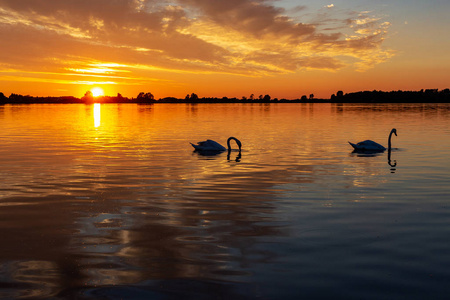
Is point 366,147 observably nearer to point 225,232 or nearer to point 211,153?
point 211,153

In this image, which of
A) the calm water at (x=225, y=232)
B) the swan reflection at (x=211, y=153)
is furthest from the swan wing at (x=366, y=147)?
the swan reflection at (x=211, y=153)

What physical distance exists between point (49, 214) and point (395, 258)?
380 inches

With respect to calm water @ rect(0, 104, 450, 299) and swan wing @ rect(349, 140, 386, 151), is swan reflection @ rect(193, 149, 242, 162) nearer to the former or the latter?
calm water @ rect(0, 104, 450, 299)

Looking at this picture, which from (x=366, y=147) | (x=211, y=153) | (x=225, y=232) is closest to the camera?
(x=225, y=232)

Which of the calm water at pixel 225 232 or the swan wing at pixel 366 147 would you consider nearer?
the calm water at pixel 225 232

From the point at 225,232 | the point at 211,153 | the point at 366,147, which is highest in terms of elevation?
the point at 366,147

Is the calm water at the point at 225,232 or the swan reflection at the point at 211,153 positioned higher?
the swan reflection at the point at 211,153

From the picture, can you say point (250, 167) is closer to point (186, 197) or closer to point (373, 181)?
point (373, 181)

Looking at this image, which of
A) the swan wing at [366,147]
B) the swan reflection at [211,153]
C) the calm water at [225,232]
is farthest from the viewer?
the swan wing at [366,147]

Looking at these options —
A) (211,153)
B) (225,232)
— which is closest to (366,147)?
(211,153)

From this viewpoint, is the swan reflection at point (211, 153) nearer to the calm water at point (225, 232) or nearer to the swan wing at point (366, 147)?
the calm water at point (225, 232)

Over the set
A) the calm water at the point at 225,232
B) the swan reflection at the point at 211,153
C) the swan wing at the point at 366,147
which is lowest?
the calm water at the point at 225,232

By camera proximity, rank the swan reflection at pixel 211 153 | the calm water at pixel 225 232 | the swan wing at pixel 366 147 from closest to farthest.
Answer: the calm water at pixel 225 232 → the swan reflection at pixel 211 153 → the swan wing at pixel 366 147

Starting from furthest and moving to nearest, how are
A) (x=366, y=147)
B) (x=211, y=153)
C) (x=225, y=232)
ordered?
1. (x=366, y=147)
2. (x=211, y=153)
3. (x=225, y=232)
